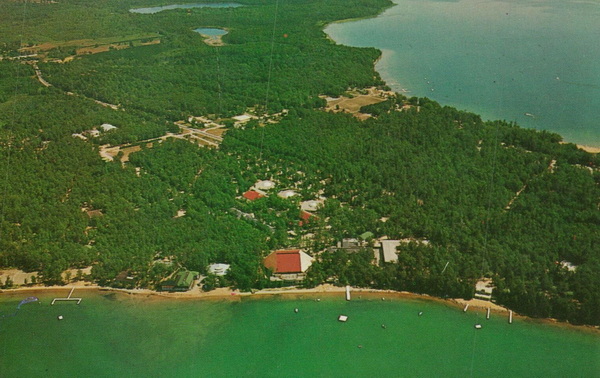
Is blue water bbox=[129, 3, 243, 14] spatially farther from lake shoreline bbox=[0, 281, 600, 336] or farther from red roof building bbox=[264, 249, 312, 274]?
red roof building bbox=[264, 249, 312, 274]

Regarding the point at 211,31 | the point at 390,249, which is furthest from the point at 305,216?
the point at 211,31

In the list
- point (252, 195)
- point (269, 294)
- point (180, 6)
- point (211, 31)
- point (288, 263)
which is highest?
point (180, 6)

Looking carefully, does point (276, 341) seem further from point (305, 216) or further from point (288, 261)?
point (305, 216)

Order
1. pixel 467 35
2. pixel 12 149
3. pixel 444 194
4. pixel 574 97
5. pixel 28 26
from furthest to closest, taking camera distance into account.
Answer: pixel 28 26 < pixel 467 35 < pixel 574 97 < pixel 12 149 < pixel 444 194

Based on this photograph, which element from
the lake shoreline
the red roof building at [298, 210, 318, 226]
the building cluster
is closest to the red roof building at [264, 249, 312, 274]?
the lake shoreline

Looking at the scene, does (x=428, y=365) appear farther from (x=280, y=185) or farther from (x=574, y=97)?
(x=574, y=97)

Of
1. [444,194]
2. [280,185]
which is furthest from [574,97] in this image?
[280,185]
